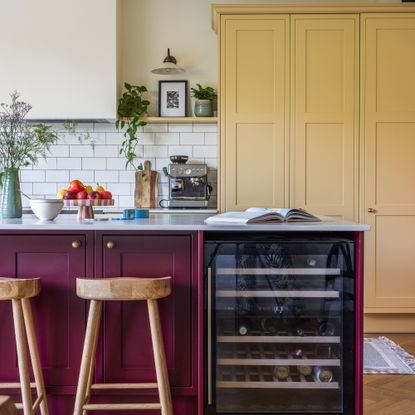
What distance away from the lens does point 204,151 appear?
14.6ft

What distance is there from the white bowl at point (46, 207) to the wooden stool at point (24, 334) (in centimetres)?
43

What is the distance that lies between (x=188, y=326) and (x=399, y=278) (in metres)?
2.35

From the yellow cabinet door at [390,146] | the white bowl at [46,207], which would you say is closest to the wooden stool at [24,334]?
the white bowl at [46,207]

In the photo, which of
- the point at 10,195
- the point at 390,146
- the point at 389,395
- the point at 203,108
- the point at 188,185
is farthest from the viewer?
the point at 203,108

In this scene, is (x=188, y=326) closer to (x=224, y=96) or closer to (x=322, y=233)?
(x=322, y=233)

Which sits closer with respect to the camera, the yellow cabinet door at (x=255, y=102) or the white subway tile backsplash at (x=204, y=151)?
the yellow cabinet door at (x=255, y=102)

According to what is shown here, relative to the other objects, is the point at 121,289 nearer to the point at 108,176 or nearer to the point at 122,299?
the point at 122,299

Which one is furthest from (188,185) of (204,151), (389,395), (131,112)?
(389,395)

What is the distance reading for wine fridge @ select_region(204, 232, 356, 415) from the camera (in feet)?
6.66

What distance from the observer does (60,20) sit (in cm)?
402

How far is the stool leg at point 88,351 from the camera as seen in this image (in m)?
1.91

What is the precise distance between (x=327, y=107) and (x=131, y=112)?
1.64 metres

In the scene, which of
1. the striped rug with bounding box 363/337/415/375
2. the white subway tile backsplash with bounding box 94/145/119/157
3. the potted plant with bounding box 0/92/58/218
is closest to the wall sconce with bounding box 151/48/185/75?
the white subway tile backsplash with bounding box 94/145/119/157

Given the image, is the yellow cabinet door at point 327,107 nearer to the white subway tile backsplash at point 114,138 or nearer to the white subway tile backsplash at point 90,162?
the white subway tile backsplash at point 114,138
